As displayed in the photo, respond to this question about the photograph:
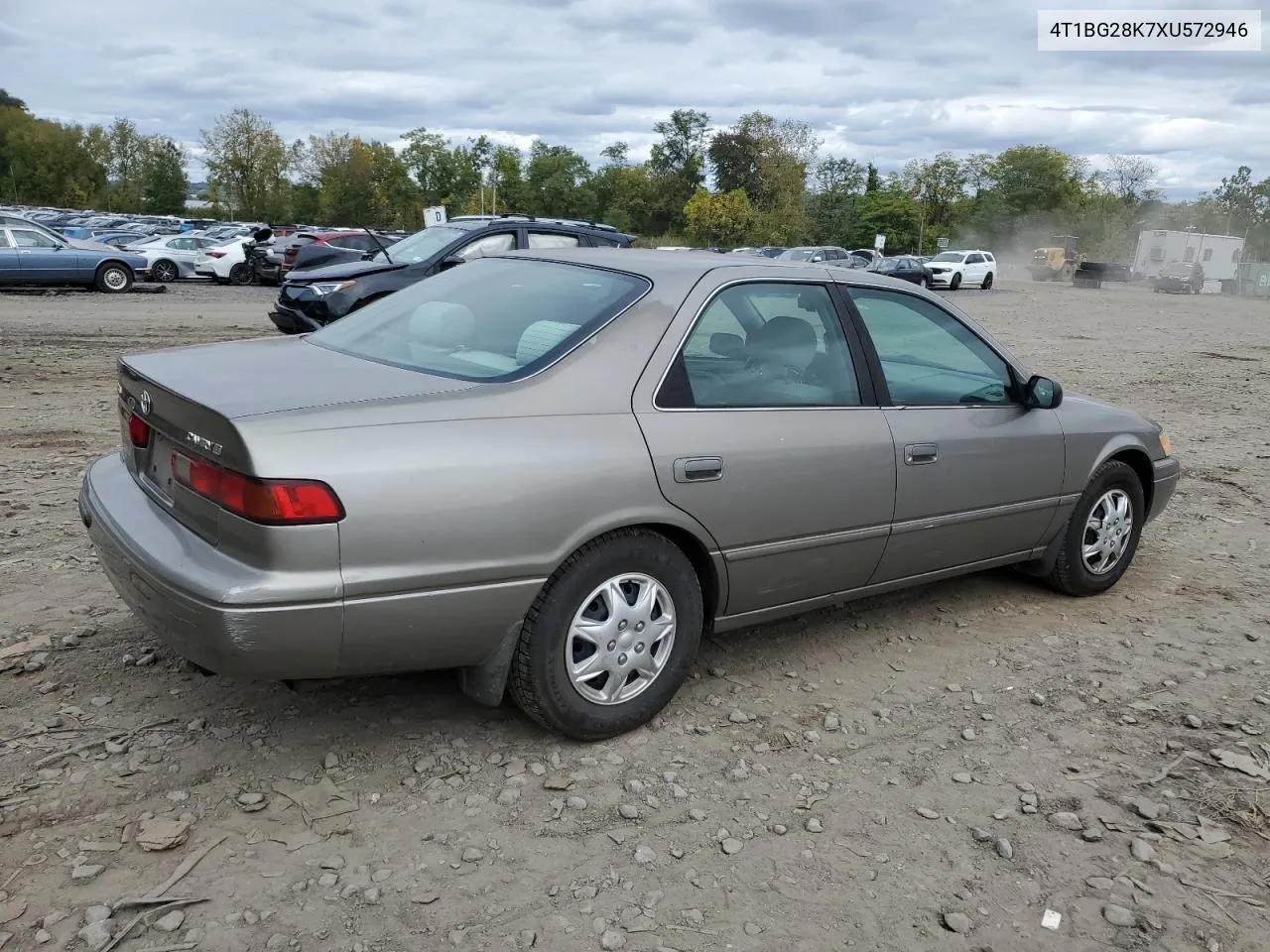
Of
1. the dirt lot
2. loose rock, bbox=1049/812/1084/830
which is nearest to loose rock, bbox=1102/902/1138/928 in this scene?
the dirt lot

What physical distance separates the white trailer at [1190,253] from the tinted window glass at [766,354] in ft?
183

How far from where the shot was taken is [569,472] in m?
3.09

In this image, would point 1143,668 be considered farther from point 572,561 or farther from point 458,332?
point 458,332

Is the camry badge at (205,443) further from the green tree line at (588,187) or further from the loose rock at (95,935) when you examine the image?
the green tree line at (588,187)

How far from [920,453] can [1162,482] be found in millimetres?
1986

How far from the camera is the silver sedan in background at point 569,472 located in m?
2.80

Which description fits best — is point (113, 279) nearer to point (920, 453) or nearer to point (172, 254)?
point (172, 254)

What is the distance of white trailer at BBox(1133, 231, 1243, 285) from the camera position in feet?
177

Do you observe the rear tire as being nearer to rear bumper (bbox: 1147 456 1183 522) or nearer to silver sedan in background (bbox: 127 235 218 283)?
silver sedan in background (bbox: 127 235 218 283)

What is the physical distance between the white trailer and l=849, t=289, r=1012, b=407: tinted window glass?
55.0 meters

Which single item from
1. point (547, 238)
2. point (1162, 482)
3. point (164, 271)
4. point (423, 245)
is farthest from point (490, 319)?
point (164, 271)

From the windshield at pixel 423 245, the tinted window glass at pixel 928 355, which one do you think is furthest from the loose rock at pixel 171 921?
the windshield at pixel 423 245

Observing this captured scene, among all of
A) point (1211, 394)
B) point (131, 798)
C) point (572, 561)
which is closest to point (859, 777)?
point (572, 561)

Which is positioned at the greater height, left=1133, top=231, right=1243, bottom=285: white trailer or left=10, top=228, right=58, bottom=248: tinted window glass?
left=1133, top=231, right=1243, bottom=285: white trailer
